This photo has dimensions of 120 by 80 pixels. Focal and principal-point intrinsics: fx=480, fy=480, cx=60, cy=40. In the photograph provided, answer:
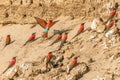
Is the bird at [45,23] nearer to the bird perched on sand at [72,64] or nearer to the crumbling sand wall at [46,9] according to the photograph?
the crumbling sand wall at [46,9]

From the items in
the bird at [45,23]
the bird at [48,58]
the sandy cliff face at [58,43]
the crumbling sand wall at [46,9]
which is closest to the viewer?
the sandy cliff face at [58,43]

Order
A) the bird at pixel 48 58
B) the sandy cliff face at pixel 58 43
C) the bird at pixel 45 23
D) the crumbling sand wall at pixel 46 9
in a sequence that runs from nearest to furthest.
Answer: the sandy cliff face at pixel 58 43, the bird at pixel 48 58, the crumbling sand wall at pixel 46 9, the bird at pixel 45 23

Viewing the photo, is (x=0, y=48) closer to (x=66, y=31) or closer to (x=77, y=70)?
(x=66, y=31)

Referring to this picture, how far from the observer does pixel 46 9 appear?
24.5 m

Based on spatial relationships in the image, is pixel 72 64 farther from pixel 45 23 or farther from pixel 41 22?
pixel 41 22

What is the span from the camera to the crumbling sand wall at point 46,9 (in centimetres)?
2316

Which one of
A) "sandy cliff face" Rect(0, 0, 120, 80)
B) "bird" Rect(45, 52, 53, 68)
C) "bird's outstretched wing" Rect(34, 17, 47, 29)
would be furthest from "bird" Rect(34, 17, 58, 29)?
"bird" Rect(45, 52, 53, 68)

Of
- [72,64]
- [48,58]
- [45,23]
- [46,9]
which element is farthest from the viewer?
[46,9]

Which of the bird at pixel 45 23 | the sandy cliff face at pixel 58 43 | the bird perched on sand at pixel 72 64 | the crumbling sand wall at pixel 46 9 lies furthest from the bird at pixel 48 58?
the crumbling sand wall at pixel 46 9

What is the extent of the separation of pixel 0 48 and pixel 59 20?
10.6 feet

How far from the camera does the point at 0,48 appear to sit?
2370cm

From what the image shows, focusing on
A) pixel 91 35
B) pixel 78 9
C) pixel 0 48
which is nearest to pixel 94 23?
pixel 91 35

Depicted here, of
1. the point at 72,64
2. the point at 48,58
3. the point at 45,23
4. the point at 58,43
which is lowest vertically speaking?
the point at 72,64

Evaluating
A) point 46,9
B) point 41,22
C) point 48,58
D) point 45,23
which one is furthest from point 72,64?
point 46,9
